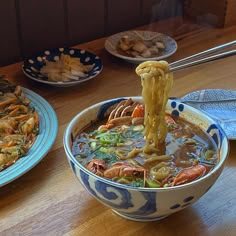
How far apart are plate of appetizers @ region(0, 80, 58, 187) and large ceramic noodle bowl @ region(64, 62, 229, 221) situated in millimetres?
105

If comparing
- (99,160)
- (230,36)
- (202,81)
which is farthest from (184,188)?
(230,36)

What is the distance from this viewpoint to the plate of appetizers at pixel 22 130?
33.8 inches

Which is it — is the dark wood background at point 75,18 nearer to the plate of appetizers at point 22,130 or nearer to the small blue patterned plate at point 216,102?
the plate of appetizers at point 22,130

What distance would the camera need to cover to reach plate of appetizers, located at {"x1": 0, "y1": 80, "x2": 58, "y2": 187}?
2.82ft

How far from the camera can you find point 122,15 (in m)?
1.53

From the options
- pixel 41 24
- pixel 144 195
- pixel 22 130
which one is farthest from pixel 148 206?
pixel 41 24

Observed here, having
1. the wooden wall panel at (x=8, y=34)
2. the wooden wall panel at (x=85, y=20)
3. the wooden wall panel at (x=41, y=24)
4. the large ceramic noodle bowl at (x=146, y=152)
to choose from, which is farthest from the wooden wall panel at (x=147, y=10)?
the large ceramic noodle bowl at (x=146, y=152)

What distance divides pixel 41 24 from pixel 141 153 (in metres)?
0.67

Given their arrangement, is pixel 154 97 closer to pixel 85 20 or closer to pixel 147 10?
pixel 85 20

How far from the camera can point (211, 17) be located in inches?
61.6

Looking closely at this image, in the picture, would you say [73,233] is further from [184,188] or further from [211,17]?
[211,17]

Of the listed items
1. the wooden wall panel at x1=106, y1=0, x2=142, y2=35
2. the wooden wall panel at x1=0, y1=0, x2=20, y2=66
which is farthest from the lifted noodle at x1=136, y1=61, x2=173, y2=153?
the wooden wall panel at x1=106, y1=0, x2=142, y2=35

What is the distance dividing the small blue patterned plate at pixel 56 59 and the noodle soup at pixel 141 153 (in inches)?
11.5

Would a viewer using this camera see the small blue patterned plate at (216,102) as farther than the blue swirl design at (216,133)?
Yes
